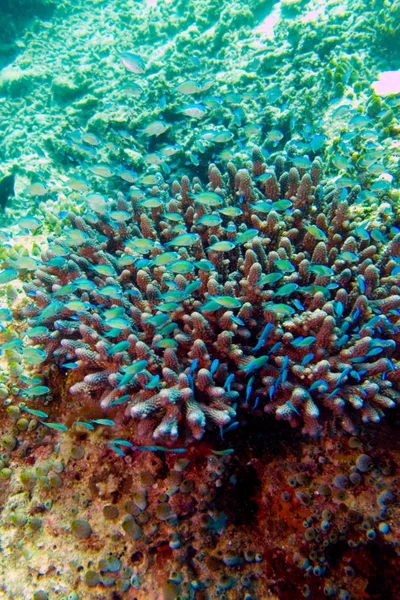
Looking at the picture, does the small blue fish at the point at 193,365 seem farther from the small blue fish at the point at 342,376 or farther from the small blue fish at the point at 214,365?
the small blue fish at the point at 342,376

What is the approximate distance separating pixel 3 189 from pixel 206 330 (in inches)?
419

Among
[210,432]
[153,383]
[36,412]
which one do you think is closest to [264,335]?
[210,432]

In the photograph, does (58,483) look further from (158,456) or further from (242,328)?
(242,328)

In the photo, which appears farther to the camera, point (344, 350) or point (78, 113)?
point (78, 113)

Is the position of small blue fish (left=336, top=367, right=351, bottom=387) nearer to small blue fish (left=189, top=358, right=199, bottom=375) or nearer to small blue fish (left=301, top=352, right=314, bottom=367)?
small blue fish (left=301, top=352, right=314, bottom=367)

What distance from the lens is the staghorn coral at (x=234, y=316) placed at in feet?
10.3

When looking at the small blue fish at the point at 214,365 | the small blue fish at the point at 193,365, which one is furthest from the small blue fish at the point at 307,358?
the small blue fish at the point at 193,365

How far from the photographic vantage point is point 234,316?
140 inches

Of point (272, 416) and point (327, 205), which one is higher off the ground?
point (327, 205)

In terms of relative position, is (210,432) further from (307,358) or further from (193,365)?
(307,358)

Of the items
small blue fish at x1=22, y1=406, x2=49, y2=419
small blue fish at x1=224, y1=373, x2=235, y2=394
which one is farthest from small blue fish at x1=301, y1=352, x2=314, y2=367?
small blue fish at x1=22, y1=406, x2=49, y2=419

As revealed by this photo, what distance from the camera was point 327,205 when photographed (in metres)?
4.93

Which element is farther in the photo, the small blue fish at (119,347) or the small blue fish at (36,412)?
the small blue fish at (36,412)

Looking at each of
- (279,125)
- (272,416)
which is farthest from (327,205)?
(279,125)
